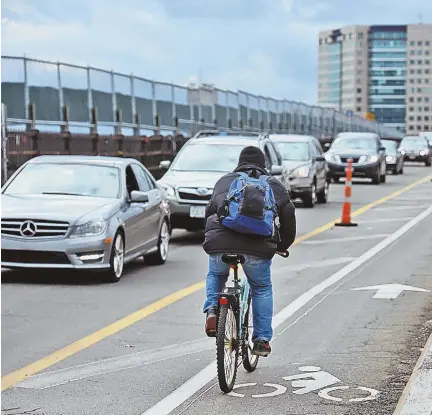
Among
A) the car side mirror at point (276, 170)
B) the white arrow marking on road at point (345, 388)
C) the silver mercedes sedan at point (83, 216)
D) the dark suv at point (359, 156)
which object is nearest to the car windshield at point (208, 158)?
the car side mirror at point (276, 170)

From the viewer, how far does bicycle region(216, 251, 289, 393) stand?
788 centimetres

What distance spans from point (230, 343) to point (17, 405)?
138cm

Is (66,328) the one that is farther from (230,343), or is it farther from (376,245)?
(376,245)

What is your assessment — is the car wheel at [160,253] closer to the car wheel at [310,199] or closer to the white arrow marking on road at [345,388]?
the white arrow marking on road at [345,388]

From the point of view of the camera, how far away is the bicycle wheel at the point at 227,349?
25.7 feet

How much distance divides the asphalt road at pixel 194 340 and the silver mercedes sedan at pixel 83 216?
0.30m

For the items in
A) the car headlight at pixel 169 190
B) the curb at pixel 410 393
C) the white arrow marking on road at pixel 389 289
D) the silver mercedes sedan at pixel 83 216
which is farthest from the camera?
the car headlight at pixel 169 190

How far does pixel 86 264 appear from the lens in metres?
14.1

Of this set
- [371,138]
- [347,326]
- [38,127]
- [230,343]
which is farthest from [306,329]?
[371,138]

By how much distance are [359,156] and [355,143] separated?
4.60ft

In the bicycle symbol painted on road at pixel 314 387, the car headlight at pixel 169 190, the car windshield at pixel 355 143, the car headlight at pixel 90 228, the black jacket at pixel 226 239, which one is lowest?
the car windshield at pixel 355 143

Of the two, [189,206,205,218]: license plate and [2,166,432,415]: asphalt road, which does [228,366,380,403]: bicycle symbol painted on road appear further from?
[189,206,205,218]: license plate

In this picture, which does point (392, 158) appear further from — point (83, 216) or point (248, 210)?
point (248, 210)

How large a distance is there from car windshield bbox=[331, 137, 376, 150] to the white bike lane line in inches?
779
